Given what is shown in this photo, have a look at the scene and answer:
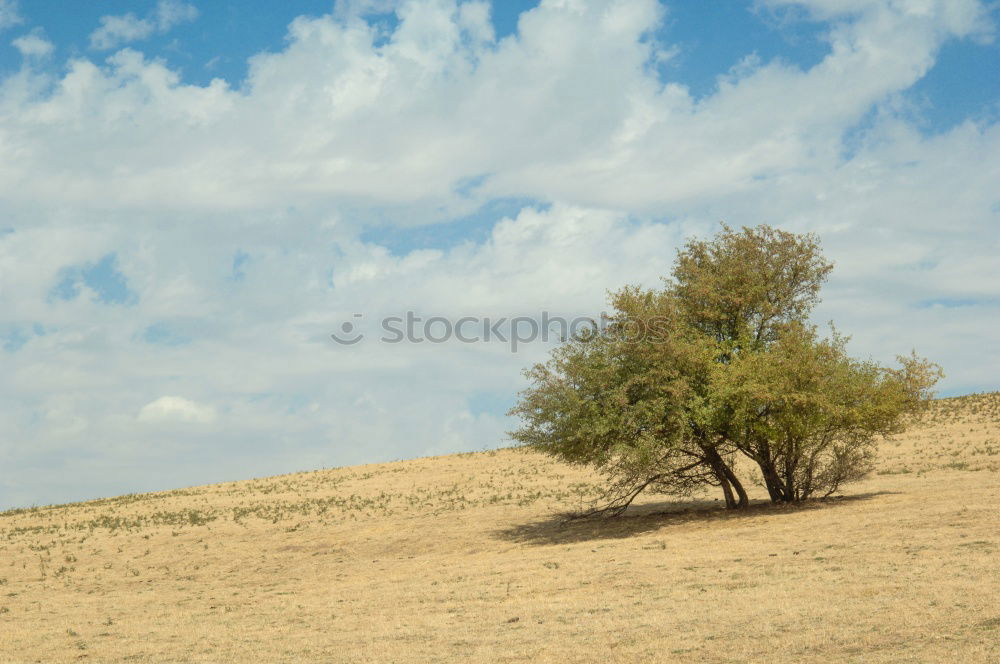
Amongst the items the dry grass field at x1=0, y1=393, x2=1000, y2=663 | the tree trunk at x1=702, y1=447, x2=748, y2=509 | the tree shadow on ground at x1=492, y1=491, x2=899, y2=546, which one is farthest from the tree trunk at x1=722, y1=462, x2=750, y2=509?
the dry grass field at x1=0, y1=393, x2=1000, y2=663

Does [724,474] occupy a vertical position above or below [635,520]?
above

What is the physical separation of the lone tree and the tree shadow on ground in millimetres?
865

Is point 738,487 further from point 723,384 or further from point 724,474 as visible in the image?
point 723,384

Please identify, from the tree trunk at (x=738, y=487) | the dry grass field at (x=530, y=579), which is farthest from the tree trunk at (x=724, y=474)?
the dry grass field at (x=530, y=579)

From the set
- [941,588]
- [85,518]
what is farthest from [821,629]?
[85,518]

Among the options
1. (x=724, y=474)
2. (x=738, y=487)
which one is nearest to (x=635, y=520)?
(x=724, y=474)

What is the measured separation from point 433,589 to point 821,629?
37.5ft

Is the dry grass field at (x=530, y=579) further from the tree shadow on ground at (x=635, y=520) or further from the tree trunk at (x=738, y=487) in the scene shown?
the tree trunk at (x=738, y=487)

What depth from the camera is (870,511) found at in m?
28.5

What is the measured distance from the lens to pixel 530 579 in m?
23.7

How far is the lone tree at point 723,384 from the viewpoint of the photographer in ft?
96.2

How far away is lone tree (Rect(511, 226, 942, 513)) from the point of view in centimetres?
2931

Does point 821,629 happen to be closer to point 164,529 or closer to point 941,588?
point 941,588

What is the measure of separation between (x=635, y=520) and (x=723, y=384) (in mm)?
7754
